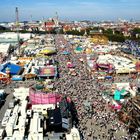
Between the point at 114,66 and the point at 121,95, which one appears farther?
the point at 114,66

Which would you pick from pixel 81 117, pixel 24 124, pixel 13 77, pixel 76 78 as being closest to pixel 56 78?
pixel 76 78

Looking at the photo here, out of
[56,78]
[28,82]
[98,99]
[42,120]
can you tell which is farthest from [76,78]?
[42,120]

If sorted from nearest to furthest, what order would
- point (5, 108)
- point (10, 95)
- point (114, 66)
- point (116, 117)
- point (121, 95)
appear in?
point (116, 117), point (5, 108), point (121, 95), point (10, 95), point (114, 66)

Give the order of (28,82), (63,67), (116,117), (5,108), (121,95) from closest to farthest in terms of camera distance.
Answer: (116,117) < (5,108) < (121,95) < (28,82) < (63,67)

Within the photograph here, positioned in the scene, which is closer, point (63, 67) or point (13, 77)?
point (13, 77)

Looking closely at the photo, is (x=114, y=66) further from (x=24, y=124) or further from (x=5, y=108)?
(x=24, y=124)

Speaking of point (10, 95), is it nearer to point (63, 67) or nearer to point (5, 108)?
point (5, 108)

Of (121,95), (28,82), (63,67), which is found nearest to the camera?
(121,95)

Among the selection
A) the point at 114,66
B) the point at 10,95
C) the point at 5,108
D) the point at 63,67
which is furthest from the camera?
A: the point at 63,67
